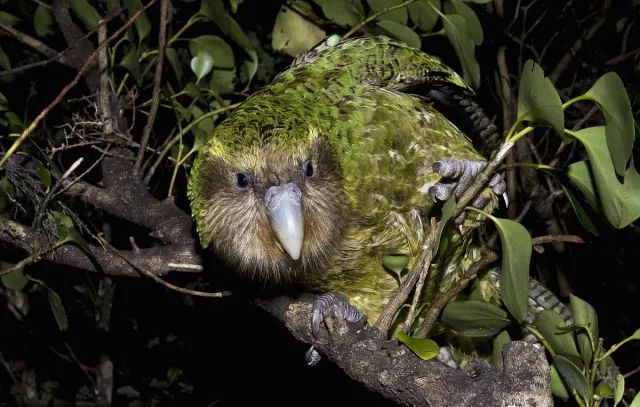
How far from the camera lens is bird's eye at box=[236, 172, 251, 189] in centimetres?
193

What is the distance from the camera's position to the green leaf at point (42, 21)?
9.06 ft

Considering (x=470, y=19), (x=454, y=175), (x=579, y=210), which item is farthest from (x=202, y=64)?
(x=579, y=210)

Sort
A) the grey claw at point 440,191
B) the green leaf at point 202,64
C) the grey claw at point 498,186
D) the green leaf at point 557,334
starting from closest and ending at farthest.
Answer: the green leaf at point 557,334
the grey claw at point 440,191
the grey claw at point 498,186
the green leaf at point 202,64

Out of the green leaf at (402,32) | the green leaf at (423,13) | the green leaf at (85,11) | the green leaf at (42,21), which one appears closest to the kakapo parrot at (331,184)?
the green leaf at (402,32)

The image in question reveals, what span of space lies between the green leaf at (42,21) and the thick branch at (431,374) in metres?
1.63

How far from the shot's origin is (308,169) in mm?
1907

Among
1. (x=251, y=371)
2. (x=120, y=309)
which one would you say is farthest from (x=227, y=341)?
(x=120, y=309)

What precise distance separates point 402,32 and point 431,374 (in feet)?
4.11

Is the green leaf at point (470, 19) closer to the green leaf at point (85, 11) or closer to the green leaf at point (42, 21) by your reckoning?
the green leaf at point (85, 11)

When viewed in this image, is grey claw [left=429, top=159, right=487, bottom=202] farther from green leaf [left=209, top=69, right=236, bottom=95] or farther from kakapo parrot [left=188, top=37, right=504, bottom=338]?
green leaf [left=209, top=69, right=236, bottom=95]

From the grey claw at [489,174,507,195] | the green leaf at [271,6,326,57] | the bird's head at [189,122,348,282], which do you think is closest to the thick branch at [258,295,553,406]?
the bird's head at [189,122,348,282]

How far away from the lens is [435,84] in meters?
2.53

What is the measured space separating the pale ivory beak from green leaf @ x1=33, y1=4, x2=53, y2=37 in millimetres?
1357

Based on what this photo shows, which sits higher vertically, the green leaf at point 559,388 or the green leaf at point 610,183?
the green leaf at point 610,183
